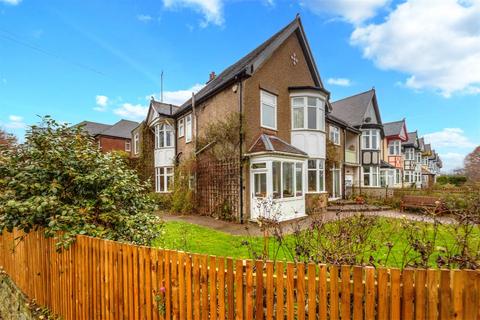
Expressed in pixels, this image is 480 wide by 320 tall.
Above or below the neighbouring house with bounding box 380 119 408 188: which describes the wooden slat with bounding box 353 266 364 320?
below

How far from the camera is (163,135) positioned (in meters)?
19.6

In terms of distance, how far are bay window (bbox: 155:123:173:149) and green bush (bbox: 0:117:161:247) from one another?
46.4 feet

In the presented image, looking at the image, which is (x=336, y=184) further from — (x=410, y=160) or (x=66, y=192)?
(x=410, y=160)

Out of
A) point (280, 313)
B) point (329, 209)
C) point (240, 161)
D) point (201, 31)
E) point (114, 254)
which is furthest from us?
point (201, 31)

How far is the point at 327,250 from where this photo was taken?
134 inches

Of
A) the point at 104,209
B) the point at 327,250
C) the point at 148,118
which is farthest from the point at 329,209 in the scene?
the point at 148,118

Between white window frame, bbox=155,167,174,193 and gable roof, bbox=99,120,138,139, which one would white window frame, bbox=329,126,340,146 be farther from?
gable roof, bbox=99,120,138,139

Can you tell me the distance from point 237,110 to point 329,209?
24.5 ft

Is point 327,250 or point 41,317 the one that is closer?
point 327,250

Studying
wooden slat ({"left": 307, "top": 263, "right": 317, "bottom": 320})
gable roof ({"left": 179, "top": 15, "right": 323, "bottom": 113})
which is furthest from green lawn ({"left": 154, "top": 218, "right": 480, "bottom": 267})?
gable roof ({"left": 179, "top": 15, "right": 323, "bottom": 113})

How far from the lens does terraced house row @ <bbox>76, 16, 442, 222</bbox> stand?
1238 cm

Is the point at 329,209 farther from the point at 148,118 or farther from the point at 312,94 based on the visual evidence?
the point at 148,118

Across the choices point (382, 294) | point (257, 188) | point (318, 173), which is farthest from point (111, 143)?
point (382, 294)

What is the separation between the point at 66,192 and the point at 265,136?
9665 millimetres
